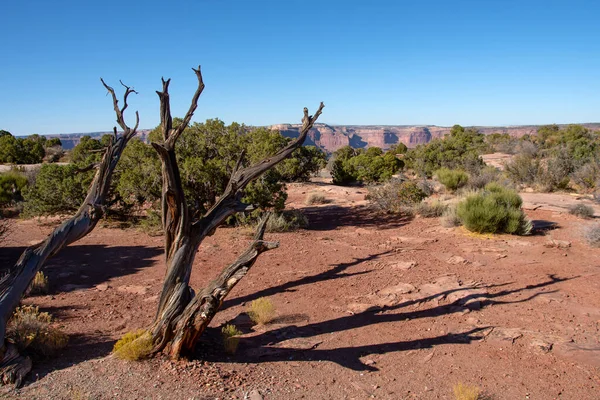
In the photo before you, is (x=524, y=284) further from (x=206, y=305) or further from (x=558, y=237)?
(x=206, y=305)

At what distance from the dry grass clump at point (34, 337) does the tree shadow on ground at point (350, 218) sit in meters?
8.20

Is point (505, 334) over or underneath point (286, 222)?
underneath

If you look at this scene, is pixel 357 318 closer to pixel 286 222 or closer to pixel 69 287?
pixel 69 287

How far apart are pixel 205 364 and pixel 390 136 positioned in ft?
383

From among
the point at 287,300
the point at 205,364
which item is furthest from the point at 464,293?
the point at 205,364

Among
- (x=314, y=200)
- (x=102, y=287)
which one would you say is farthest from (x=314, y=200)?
(x=102, y=287)

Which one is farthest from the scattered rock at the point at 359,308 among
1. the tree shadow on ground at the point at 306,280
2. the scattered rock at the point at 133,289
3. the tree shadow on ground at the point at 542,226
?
the tree shadow on ground at the point at 542,226

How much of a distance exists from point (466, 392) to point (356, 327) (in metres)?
2.02

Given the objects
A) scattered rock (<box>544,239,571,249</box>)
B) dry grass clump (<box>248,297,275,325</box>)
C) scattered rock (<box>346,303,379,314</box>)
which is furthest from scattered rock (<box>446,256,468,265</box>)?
dry grass clump (<box>248,297,275,325</box>)

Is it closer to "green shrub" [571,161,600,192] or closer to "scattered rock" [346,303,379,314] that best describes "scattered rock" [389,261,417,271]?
"scattered rock" [346,303,379,314]

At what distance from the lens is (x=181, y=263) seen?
4914mm

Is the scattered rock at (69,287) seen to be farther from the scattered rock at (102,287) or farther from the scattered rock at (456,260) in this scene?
the scattered rock at (456,260)

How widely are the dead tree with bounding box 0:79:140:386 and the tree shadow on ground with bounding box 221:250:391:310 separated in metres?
2.46

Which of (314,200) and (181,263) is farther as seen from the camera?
(314,200)
